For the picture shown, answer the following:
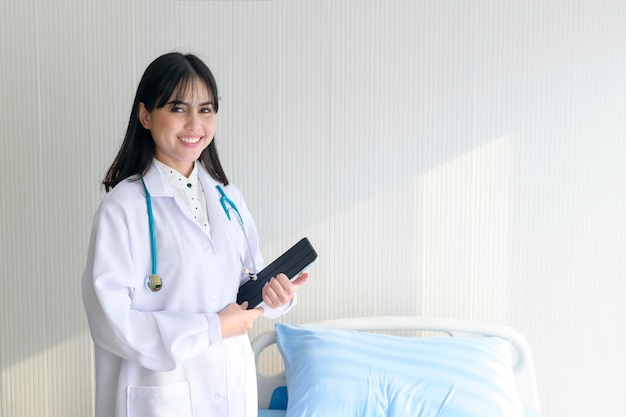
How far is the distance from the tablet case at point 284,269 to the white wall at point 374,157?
2.15 ft

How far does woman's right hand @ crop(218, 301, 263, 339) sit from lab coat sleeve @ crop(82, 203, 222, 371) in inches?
0.9

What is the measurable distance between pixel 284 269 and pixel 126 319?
339 mm

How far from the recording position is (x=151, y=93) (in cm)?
149

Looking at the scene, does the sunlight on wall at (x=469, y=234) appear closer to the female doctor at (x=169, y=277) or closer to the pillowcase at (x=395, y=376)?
the pillowcase at (x=395, y=376)

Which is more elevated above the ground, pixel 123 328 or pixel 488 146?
pixel 488 146

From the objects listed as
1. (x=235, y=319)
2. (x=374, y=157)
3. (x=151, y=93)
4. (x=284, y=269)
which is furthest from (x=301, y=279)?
(x=374, y=157)

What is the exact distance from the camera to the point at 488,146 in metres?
2.23

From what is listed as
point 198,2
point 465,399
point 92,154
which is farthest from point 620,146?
point 92,154

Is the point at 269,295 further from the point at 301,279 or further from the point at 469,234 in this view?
the point at 469,234

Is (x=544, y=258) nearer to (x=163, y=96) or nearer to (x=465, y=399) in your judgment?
(x=465, y=399)

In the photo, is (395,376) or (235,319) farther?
(395,376)

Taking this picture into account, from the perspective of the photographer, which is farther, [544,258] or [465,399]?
[544,258]

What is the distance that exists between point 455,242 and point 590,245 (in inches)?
16.3

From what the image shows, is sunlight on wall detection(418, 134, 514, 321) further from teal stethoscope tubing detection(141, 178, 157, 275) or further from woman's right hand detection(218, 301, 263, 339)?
teal stethoscope tubing detection(141, 178, 157, 275)
